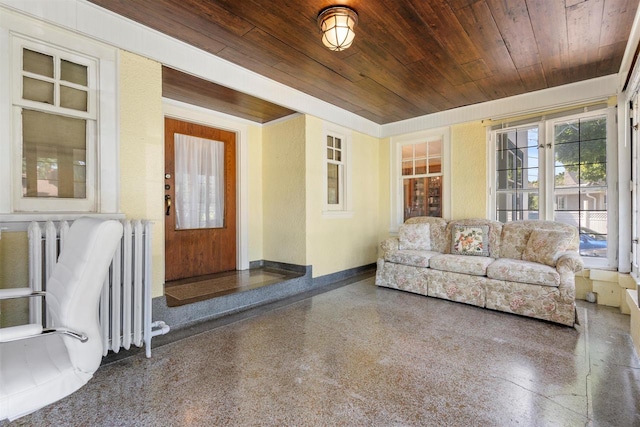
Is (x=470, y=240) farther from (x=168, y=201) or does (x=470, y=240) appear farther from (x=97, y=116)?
(x=97, y=116)

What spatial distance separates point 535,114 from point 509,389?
3.59 m

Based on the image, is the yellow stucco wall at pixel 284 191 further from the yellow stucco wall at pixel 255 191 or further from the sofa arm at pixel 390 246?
the sofa arm at pixel 390 246

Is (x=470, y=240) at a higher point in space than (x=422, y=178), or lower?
lower

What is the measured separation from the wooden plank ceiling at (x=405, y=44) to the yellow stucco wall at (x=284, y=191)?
1.46 feet

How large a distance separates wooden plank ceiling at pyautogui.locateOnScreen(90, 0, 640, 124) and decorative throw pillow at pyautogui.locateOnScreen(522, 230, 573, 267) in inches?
71.1

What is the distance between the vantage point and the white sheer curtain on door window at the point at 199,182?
12.9 ft

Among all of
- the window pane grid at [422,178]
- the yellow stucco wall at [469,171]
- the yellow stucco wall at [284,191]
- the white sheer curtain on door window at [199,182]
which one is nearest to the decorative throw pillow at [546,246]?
the yellow stucco wall at [469,171]

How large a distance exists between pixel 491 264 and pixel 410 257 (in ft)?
3.05

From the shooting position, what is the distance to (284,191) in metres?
4.33

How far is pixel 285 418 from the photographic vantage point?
5.16 feet

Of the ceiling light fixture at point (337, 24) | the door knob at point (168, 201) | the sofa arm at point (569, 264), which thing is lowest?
the sofa arm at point (569, 264)

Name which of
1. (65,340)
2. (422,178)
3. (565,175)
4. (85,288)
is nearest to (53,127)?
(85,288)

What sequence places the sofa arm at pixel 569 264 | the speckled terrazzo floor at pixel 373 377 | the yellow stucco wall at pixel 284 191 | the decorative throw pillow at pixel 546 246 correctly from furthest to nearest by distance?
the yellow stucco wall at pixel 284 191 < the decorative throw pillow at pixel 546 246 < the sofa arm at pixel 569 264 < the speckled terrazzo floor at pixel 373 377

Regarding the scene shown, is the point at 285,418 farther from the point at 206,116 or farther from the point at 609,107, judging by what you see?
the point at 609,107
